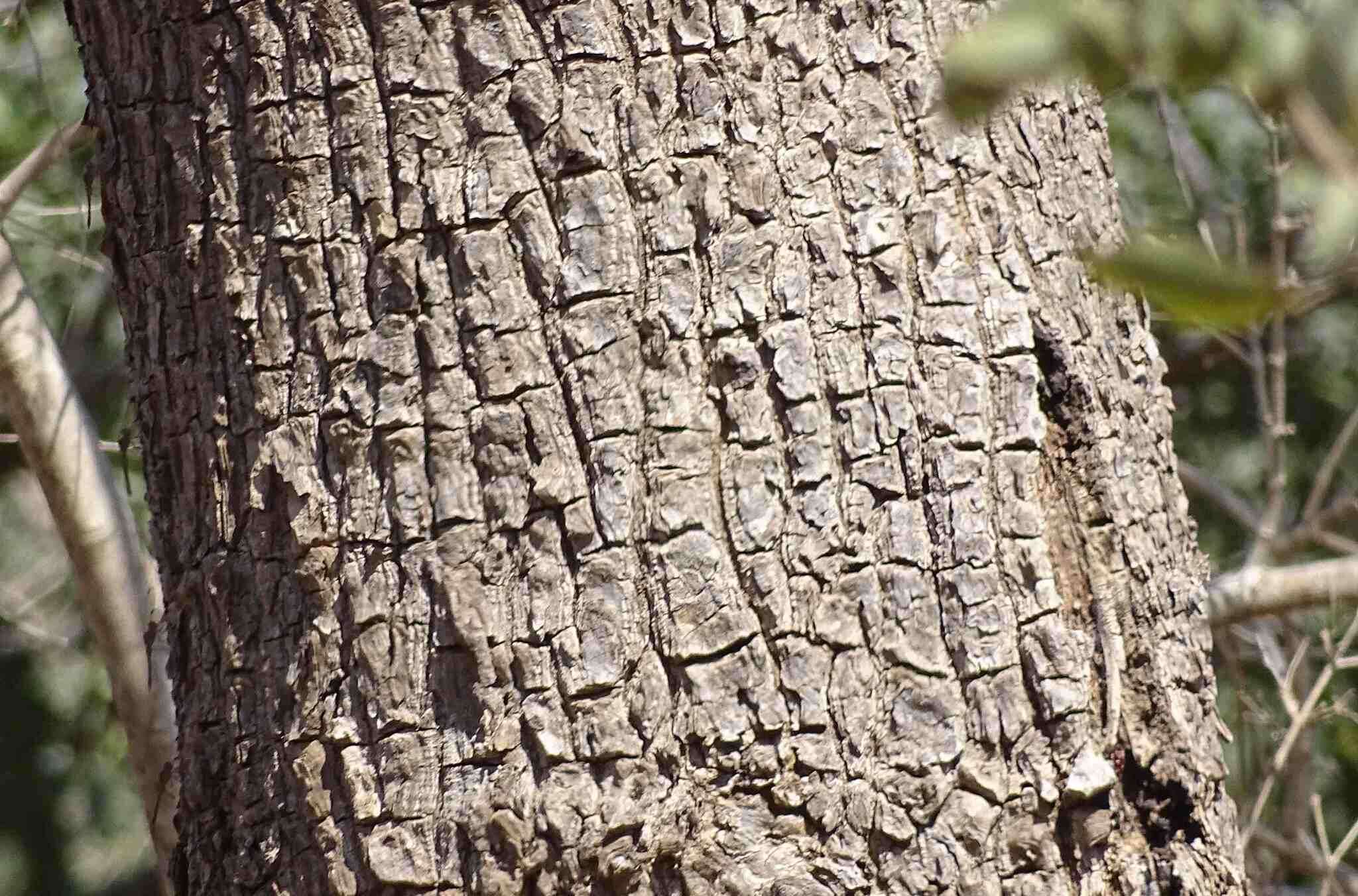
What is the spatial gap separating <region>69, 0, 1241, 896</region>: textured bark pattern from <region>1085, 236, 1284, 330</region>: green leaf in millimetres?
606

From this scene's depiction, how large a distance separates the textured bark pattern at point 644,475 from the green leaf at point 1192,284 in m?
0.61

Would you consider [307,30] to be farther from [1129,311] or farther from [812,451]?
[1129,311]

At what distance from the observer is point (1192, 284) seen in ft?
1.45

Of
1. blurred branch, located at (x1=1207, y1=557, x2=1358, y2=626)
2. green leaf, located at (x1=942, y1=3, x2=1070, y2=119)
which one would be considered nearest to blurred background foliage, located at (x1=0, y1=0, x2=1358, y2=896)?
blurred branch, located at (x1=1207, y1=557, x2=1358, y2=626)

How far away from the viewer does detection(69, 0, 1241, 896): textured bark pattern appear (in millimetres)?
1045

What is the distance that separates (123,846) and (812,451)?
15.0 ft

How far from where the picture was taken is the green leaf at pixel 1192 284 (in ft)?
1.41

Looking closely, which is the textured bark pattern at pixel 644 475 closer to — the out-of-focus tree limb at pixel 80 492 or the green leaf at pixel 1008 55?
the green leaf at pixel 1008 55

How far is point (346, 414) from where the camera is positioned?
1.10 metres

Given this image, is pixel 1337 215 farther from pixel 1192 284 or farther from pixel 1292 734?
pixel 1292 734

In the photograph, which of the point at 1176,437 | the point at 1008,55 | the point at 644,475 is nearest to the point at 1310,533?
the point at 1176,437

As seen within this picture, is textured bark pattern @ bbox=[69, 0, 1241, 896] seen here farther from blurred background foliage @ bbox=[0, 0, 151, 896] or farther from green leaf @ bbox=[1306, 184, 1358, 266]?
blurred background foliage @ bbox=[0, 0, 151, 896]

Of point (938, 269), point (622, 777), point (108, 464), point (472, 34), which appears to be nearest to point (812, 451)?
point (938, 269)

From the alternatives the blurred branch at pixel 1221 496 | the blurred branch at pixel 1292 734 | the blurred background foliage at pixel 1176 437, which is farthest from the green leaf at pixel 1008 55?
the blurred branch at pixel 1221 496
